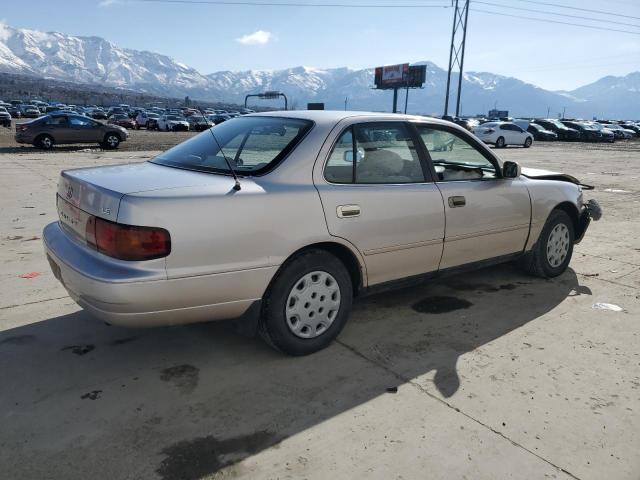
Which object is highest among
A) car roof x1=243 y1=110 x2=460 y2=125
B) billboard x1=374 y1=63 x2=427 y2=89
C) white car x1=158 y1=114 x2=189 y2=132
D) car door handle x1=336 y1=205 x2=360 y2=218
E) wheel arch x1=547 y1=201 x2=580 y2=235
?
billboard x1=374 y1=63 x2=427 y2=89

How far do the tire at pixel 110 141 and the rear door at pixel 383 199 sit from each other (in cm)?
1932

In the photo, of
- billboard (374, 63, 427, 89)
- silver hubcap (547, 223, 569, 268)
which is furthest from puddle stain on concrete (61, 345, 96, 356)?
billboard (374, 63, 427, 89)

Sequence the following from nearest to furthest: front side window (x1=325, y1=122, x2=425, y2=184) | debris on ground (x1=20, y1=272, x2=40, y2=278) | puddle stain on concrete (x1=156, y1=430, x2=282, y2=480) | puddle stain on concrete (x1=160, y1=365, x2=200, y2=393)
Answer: puddle stain on concrete (x1=156, y1=430, x2=282, y2=480) < puddle stain on concrete (x1=160, y1=365, x2=200, y2=393) < front side window (x1=325, y1=122, x2=425, y2=184) < debris on ground (x1=20, y1=272, x2=40, y2=278)

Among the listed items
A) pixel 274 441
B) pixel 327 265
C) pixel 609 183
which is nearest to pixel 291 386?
pixel 274 441

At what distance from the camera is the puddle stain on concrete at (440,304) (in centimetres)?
429

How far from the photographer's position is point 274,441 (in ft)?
8.41

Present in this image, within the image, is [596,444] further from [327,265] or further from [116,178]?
[116,178]

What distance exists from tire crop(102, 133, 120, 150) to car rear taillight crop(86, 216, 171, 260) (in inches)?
775

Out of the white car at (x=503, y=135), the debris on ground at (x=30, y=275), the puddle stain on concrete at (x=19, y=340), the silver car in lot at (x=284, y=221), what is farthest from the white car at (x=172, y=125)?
the puddle stain on concrete at (x=19, y=340)

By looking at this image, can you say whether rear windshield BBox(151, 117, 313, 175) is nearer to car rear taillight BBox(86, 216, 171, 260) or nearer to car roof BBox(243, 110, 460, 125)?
car roof BBox(243, 110, 460, 125)

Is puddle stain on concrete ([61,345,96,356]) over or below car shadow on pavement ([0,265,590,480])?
below

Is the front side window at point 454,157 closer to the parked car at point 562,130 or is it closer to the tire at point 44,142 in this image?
the tire at point 44,142

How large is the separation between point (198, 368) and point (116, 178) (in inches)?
50.2

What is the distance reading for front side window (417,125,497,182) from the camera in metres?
4.03
